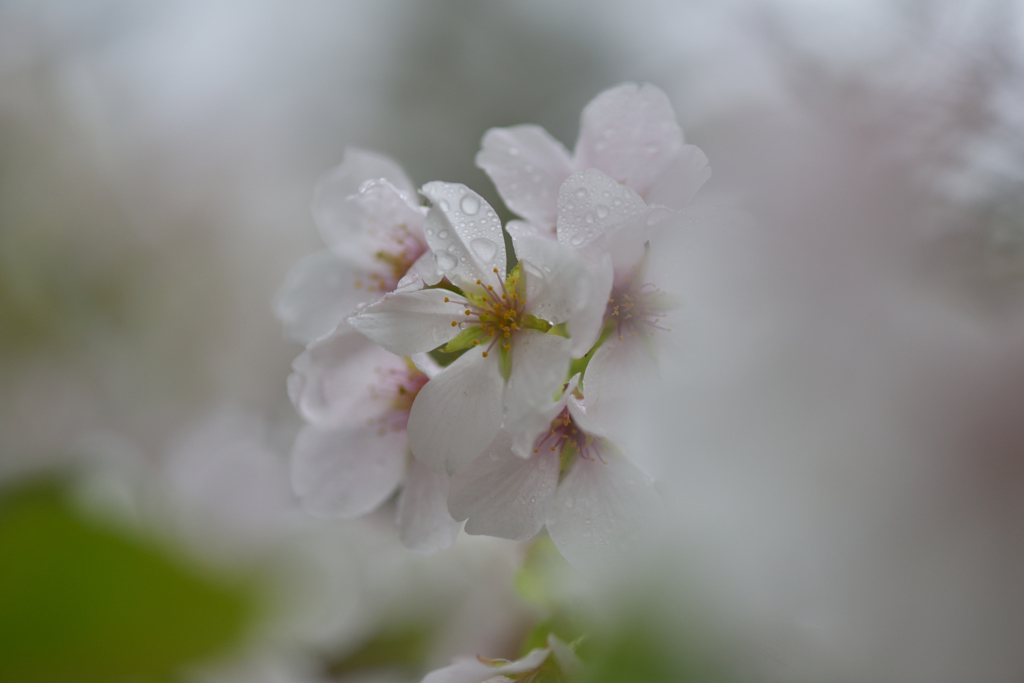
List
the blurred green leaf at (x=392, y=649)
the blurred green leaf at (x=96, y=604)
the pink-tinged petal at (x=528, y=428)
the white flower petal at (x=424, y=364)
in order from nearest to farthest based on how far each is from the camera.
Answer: the blurred green leaf at (x=96, y=604) < the pink-tinged petal at (x=528, y=428) < the white flower petal at (x=424, y=364) < the blurred green leaf at (x=392, y=649)

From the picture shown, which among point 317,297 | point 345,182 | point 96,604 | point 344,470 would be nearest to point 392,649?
point 344,470

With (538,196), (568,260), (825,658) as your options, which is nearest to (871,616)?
(825,658)

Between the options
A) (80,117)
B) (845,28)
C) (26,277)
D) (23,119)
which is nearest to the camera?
(845,28)

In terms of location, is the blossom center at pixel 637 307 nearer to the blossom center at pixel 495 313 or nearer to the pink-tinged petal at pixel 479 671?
the blossom center at pixel 495 313

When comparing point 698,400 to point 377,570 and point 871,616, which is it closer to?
point 871,616

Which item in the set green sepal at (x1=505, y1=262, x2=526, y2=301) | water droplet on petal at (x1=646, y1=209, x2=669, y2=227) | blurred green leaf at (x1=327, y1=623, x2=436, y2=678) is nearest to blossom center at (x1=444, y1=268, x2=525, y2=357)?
green sepal at (x1=505, y1=262, x2=526, y2=301)

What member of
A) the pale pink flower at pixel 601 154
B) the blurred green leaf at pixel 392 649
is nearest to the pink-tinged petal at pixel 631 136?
the pale pink flower at pixel 601 154
